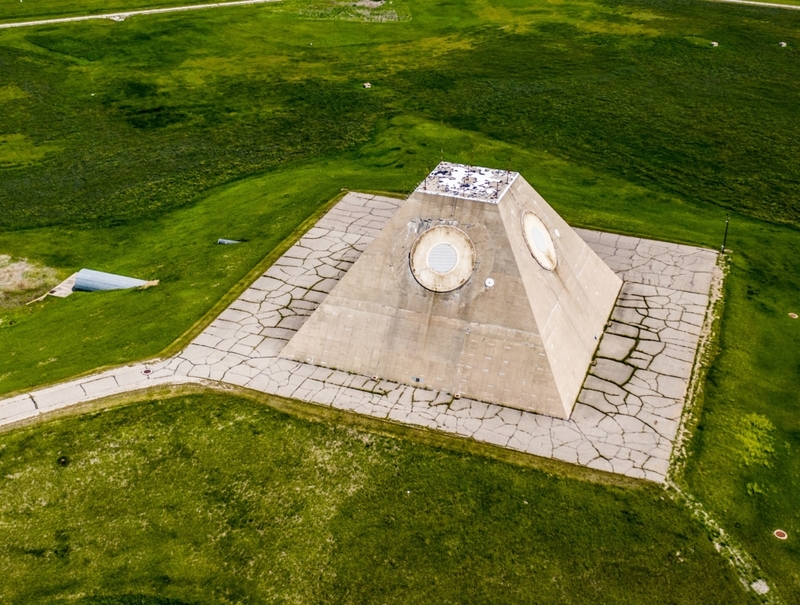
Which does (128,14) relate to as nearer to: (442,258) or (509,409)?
(442,258)

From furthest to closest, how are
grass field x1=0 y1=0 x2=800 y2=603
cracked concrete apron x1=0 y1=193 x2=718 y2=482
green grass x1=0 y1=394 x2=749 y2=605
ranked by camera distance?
1. grass field x1=0 y1=0 x2=800 y2=603
2. cracked concrete apron x1=0 y1=193 x2=718 y2=482
3. green grass x1=0 y1=394 x2=749 y2=605

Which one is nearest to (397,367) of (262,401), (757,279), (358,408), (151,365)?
(358,408)

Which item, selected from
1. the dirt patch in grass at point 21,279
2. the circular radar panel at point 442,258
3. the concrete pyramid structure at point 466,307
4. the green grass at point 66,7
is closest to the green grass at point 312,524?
the concrete pyramid structure at point 466,307

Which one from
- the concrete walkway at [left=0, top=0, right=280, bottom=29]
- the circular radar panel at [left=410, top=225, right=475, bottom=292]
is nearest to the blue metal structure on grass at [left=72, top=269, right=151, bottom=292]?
the circular radar panel at [left=410, top=225, right=475, bottom=292]

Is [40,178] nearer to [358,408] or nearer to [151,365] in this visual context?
[151,365]

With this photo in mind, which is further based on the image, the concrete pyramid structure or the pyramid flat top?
the pyramid flat top

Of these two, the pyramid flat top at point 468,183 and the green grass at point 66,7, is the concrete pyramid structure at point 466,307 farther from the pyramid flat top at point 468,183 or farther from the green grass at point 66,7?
the green grass at point 66,7

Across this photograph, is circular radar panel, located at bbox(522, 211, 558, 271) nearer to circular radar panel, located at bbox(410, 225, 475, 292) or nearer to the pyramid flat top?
the pyramid flat top

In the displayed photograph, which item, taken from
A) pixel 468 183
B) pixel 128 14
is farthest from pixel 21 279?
pixel 128 14
